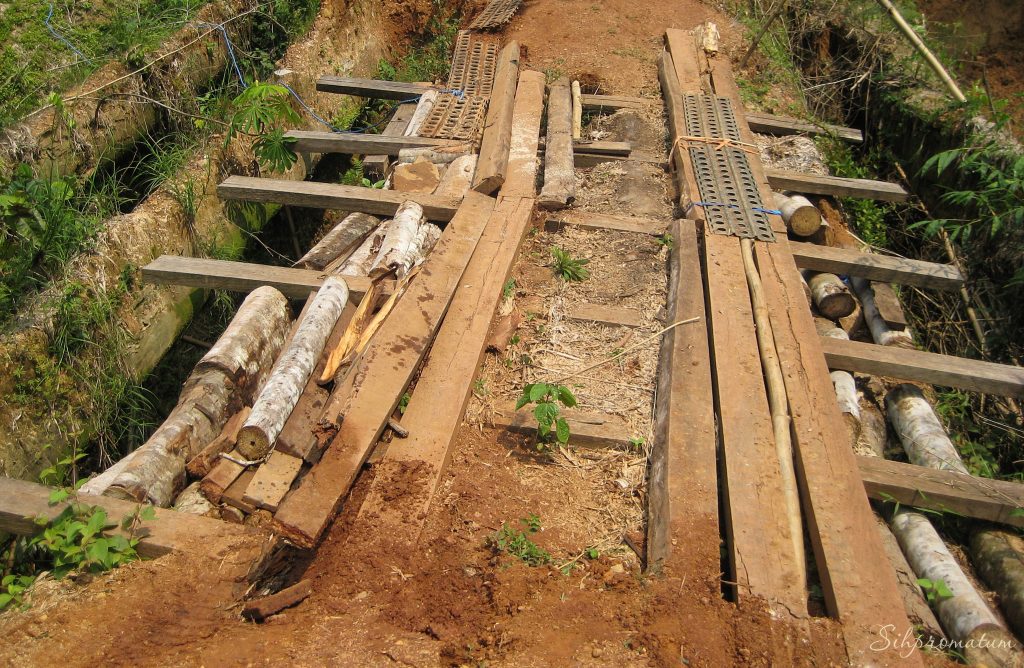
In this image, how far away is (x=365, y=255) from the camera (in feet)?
13.5

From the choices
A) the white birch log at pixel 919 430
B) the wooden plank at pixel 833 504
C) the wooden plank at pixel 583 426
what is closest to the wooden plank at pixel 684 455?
the wooden plank at pixel 583 426

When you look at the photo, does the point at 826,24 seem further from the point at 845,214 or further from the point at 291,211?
the point at 291,211

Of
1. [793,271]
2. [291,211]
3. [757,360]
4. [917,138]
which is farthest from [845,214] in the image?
[291,211]

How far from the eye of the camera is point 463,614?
232 cm

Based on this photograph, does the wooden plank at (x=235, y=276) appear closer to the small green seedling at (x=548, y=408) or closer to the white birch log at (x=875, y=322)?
the small green seedling at (x=548, y=408)

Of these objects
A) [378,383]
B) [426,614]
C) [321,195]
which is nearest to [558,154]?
[321,195]

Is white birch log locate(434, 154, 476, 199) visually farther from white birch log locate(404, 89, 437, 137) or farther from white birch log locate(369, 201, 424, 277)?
white birch log locate(404, 89, 437, 137)

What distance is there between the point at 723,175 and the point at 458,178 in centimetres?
182

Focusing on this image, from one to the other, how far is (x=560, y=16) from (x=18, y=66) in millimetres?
4975

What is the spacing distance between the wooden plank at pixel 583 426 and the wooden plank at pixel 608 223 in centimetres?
160

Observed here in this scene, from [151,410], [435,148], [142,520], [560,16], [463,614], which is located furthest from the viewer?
[560,16]

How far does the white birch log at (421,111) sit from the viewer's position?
18.9 ft

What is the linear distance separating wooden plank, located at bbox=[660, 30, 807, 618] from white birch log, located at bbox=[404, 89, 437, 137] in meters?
2.68

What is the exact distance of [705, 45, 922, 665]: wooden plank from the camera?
2363 millimetres
